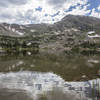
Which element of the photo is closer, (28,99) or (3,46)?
(28,99)

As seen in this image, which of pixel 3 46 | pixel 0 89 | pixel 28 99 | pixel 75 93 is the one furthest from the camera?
pixel 3 46

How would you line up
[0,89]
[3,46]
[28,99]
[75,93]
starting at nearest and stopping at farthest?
[28,99], [75,93], [0,89], [3,46]

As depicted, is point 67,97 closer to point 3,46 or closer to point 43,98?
point 43,98

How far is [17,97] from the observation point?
14125 millimetres

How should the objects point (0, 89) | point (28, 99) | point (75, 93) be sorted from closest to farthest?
point (28, 99), point (75, 93), point (0, 89)

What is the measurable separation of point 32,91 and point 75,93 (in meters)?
5.45

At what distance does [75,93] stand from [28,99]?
19.0 ft

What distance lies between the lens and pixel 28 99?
13594 millimetres

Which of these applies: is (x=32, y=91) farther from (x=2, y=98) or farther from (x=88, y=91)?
(x=88, y=91)

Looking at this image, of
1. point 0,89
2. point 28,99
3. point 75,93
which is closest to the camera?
point 28,99

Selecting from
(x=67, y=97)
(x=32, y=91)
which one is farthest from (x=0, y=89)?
(x=67, y=97)

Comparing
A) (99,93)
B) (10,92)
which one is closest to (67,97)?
(99,93)

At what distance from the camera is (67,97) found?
14125mm

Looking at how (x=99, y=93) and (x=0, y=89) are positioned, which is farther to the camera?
(x=0, y=89)
